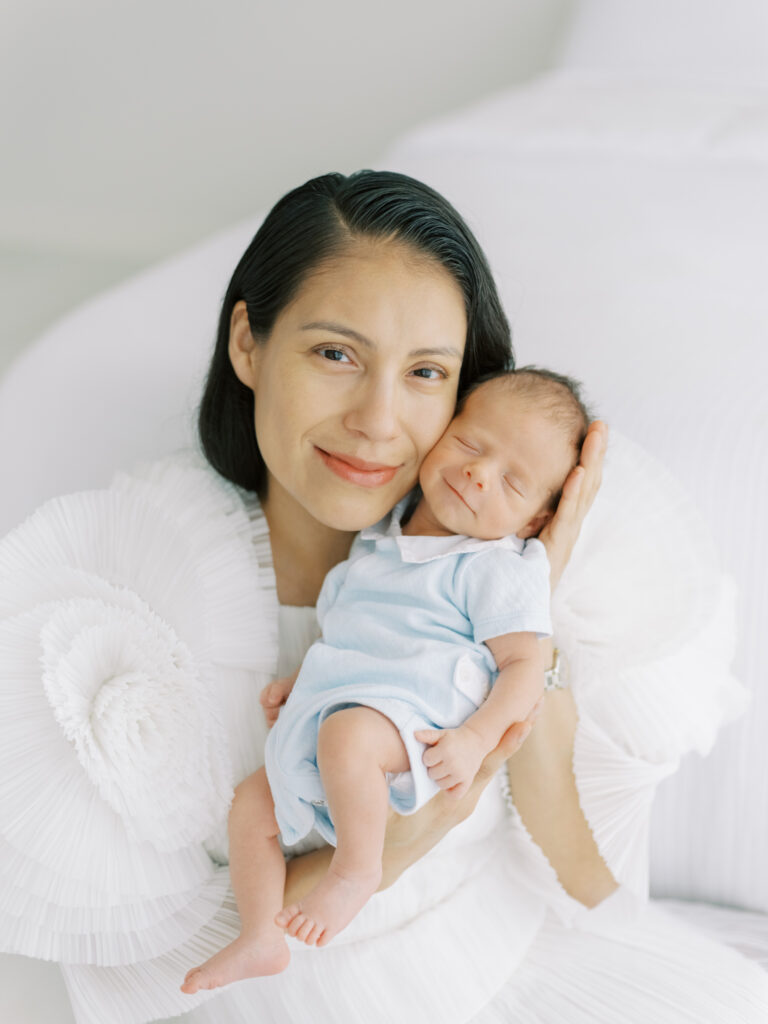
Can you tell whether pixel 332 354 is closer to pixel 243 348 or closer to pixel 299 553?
pixel 243 348

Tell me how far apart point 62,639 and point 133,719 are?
110mm

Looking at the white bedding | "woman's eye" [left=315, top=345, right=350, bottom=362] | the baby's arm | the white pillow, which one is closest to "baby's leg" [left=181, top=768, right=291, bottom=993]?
the baby's arm

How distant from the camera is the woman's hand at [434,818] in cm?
102

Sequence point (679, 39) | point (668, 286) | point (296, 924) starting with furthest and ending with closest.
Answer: point (679, 39) → point (668, 286) → point (296, 924)

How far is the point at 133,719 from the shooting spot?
1074 millimetres

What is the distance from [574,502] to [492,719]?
282 millimetres

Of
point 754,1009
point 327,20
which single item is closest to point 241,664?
point 754,1009

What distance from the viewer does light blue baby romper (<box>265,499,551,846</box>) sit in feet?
3.26

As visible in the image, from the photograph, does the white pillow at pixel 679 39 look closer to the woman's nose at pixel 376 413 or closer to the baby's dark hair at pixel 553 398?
the baby's dark hair at pixel 553 398

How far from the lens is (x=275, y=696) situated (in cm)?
111

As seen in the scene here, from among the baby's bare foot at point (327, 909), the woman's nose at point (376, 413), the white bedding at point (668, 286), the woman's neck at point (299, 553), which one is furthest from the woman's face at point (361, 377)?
the white bedding at point (668, 286)

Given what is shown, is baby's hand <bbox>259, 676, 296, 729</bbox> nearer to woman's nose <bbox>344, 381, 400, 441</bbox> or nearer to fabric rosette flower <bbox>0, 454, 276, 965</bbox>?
fabric rosette flower <bbox>0, 454, 276, 965</bbox>

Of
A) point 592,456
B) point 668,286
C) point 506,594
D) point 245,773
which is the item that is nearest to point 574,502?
point 592,456

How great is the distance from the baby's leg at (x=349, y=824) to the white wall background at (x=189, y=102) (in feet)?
6.89
